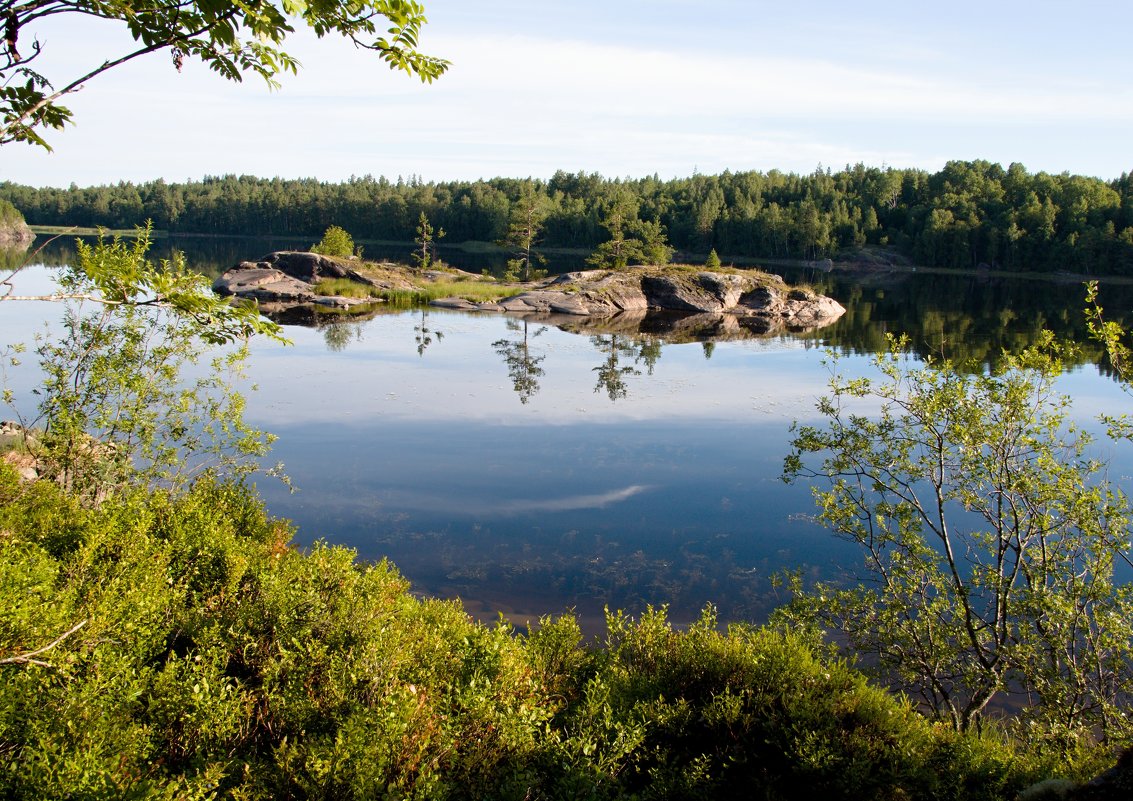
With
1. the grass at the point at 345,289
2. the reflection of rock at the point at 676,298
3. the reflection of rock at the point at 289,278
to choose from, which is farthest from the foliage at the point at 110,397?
the grass at the point at 345,289

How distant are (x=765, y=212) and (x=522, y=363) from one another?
10739cm

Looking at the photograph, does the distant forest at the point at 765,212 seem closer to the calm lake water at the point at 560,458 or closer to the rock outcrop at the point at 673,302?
the rock outcrop at the point at 673,302

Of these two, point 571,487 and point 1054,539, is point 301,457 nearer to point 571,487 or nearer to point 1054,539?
point 571,487

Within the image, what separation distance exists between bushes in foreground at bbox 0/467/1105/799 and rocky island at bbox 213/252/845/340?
45515 millimetres

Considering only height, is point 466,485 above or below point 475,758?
below

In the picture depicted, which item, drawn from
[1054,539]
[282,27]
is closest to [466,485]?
[1054,539]

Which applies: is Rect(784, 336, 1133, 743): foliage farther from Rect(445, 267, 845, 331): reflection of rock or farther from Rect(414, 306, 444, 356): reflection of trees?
Rect(445, 267, 845, 331): reflection of rock

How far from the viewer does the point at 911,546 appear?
10297 millimetres

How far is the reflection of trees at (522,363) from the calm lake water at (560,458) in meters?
0.20

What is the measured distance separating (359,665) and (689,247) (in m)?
140

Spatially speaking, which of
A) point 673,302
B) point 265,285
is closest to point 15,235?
point 265,285

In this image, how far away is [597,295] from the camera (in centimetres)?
6250

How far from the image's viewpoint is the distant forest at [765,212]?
4432 inches

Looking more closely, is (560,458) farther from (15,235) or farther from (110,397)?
(15,235)
